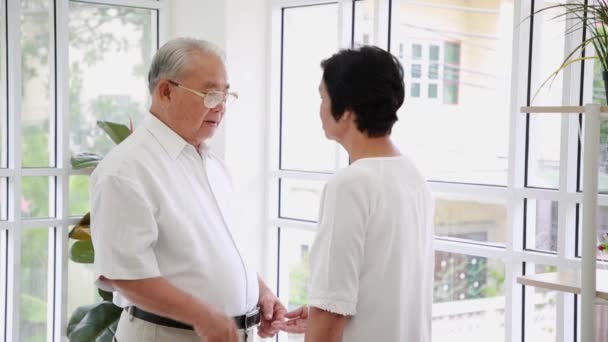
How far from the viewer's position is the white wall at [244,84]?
397 cm

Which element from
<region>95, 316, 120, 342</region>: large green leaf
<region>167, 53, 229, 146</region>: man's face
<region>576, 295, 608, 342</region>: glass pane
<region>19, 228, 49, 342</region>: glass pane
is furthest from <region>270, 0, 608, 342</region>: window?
<region>19, 228, 49, 342</region>: glass pane

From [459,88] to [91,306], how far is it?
6.42 feet

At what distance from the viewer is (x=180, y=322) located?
229cm

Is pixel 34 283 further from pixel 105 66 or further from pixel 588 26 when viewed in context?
pixel 588 26

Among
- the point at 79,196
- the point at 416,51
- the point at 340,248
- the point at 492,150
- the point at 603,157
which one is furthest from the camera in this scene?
the point at 79,196

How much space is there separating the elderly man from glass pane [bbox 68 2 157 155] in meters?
1.65

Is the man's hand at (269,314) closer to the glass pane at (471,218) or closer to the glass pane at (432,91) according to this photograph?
the glass pane at (471,218)

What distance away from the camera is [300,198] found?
13.4 ft

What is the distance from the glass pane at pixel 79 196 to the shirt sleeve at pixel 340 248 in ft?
7.73

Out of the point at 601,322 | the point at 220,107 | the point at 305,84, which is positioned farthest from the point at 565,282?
the point at 305,84

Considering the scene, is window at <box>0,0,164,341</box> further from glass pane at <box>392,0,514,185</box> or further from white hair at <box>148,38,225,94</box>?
white hair at <box>148,38,225,94</box>

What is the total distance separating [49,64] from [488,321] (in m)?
2.33

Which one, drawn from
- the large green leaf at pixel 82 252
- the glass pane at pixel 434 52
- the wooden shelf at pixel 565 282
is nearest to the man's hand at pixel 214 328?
the wooden shelf at pixel 565 282

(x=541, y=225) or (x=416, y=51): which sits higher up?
(x=416, y=51)
